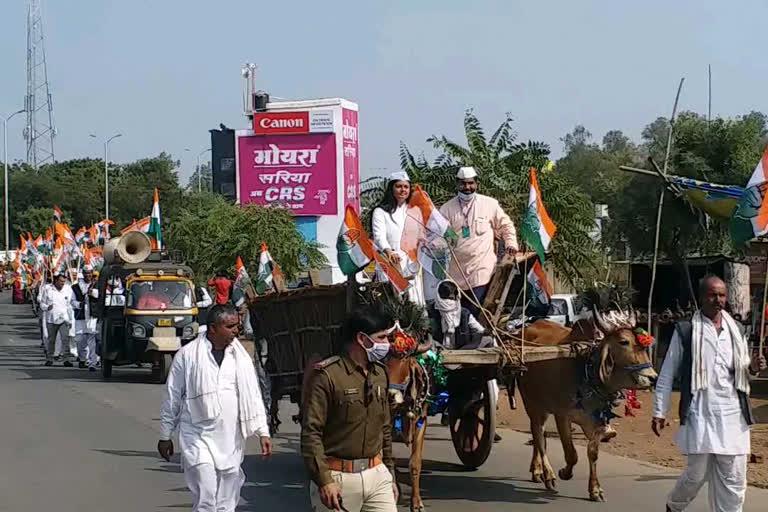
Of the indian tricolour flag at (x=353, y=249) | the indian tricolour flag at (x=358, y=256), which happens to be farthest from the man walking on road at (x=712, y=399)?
the indian tricolour flag at (x=353, y=249)

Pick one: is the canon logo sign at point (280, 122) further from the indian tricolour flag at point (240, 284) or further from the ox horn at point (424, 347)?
the ox horn at point (424, 347)

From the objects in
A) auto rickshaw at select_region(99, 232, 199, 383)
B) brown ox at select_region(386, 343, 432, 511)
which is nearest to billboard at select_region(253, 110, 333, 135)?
auto rickshaw at select_region(99, 232, 199, 383)

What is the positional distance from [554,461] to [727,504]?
478cm

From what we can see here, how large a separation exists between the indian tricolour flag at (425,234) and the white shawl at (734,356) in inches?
108

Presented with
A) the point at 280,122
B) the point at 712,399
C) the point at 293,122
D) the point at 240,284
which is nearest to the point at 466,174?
the point at 712,399

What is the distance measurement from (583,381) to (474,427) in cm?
220

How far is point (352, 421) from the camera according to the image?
6363 millimetres

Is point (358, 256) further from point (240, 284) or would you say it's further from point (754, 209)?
point (240, 284)

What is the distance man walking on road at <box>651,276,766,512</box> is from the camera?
309 inches

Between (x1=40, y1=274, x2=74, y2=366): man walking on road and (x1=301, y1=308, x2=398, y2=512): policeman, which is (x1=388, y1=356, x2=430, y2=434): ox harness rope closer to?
(x1=301, y1=308, x2=398, y2=512): policeman

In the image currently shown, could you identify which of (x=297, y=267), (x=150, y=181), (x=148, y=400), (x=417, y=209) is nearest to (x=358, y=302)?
(x=417, y=209)

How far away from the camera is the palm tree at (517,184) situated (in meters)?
17.6

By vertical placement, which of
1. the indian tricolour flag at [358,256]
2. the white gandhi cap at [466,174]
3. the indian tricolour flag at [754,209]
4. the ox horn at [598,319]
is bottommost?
the ox horn at [598,319]

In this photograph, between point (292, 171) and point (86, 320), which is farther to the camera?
point (292, 171)
